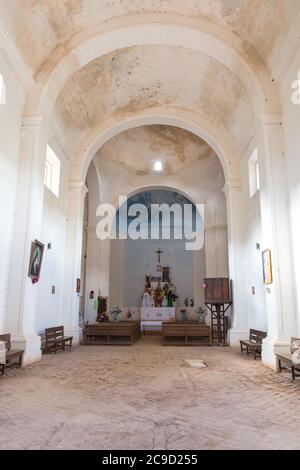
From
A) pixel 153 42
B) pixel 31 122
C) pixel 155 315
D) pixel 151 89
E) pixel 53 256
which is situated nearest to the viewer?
pixel 31 122

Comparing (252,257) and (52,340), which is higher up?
(252,257)

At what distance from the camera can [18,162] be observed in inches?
323

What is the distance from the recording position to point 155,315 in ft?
62.6

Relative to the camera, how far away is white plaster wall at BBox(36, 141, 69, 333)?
1002 centimetres

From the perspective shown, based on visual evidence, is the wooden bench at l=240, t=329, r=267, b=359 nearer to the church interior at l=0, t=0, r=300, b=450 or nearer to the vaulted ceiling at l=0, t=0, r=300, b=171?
the church interior at l=0, t=0, r=300, b=450

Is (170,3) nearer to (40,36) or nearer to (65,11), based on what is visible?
(65,11)

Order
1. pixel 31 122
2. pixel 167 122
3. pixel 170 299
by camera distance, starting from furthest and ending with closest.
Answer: pixel 170 299, pixel 167 122, pixel 31 122

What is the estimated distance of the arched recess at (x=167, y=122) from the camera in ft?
40.0

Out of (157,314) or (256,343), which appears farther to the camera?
(157,314)

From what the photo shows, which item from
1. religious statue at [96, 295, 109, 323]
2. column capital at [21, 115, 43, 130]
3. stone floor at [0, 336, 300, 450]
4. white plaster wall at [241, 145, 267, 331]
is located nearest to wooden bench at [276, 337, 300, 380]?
stone floor at [0, 336, 300, 450]

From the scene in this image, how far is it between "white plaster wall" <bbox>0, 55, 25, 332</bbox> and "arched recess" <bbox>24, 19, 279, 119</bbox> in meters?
0.64

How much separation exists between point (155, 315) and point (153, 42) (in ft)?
45.7

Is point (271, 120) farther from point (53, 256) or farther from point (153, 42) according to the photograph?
point (53, 256)

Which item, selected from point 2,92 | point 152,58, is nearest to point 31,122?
point 2,92
